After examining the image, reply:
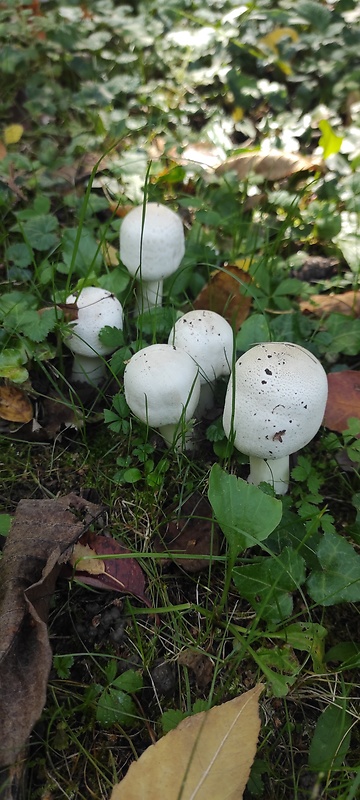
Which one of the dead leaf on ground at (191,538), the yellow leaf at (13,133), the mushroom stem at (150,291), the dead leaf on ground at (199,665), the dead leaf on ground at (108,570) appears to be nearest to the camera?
the dead leaf on ground at (199,665)

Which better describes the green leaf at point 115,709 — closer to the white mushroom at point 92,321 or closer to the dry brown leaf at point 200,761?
the dry brown leaf at point 200,761

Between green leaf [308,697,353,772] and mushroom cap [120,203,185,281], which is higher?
mushroom cap [120,203,185,281]

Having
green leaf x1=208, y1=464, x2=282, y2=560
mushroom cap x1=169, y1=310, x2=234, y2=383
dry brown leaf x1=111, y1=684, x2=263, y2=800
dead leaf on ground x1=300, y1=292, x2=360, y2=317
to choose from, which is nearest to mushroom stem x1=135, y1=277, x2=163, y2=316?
Result: mushroom cap x1=169, y1=310, x2=234, y2=383

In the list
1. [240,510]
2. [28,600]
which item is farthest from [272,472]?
[28,600]

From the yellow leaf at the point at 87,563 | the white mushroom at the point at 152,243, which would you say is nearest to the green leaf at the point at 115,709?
the yellow leaf at the point at 87,563

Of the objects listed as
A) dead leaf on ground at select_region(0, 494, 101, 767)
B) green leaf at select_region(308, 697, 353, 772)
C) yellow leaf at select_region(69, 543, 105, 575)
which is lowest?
green leaf at select_region(308, 697, 353, 772)

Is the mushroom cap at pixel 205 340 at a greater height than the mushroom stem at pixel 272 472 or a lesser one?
greater

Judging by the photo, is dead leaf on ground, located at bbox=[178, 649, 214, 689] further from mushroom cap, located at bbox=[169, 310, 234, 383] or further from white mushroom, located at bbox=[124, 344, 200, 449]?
mushroom cap, located at bbox=[169, 310, 234, 383]

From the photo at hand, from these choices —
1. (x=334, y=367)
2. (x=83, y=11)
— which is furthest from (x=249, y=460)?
(x=83, y=11)
